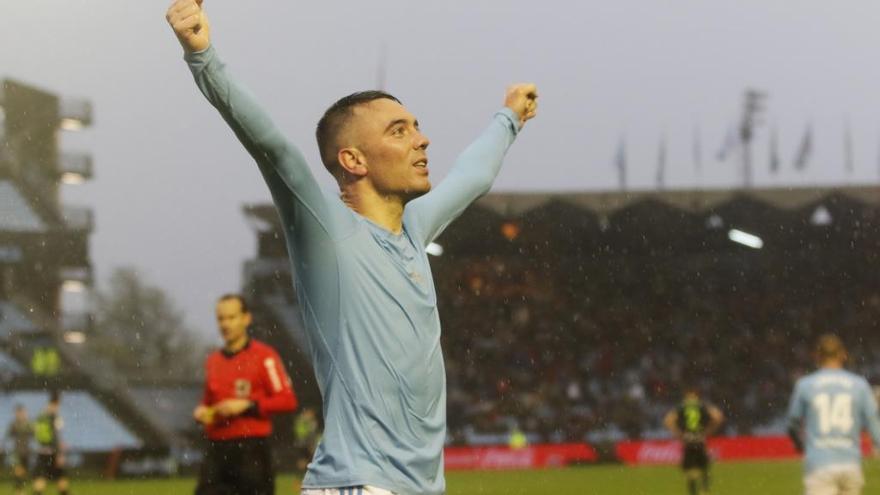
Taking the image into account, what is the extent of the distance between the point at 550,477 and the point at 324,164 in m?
26.0

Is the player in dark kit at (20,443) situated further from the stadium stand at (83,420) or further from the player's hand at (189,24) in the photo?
the player's hand at (189,24)

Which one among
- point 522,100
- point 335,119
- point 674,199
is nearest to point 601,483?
point 674,199

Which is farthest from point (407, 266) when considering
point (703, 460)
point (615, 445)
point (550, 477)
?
point (615, 445)

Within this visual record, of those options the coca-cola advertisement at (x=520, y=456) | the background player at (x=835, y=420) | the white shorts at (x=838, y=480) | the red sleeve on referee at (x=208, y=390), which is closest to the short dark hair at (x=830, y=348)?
the background player at (x=835, y=420)

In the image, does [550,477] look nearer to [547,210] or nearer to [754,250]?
[547,210]

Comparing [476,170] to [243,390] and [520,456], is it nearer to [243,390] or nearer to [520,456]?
[243,390]

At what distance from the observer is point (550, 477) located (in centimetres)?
2950

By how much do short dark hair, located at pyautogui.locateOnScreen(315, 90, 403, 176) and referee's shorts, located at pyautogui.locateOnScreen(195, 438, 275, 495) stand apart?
186 inches

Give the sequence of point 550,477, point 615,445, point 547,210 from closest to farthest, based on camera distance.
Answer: point 550,477 → point 615,445 → point 547,210

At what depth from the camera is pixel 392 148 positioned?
12.5 feet

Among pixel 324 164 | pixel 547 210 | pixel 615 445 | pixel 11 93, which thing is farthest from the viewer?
pixel 11 93

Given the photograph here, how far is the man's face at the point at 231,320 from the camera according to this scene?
27.6 ft

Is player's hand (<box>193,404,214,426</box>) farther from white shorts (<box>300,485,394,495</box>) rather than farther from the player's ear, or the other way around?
white shorts (<box>300,485,394,495</box>)

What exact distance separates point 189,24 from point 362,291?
701 mm
